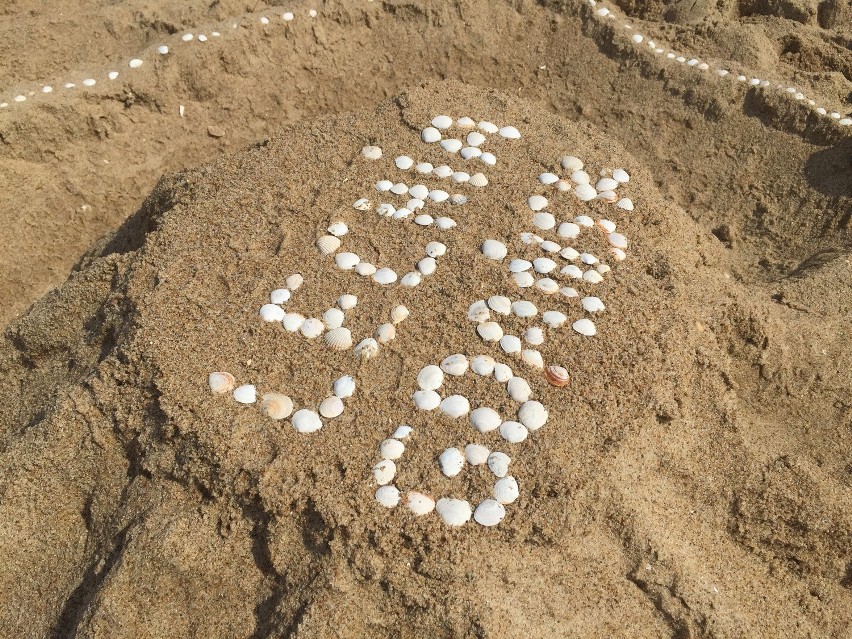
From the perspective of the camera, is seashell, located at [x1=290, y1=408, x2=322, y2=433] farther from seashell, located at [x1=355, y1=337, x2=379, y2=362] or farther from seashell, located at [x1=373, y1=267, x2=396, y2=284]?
seashell, located at [x1=373, y1=267, x2=396, y2=284]

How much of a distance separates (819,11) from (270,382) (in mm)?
5755

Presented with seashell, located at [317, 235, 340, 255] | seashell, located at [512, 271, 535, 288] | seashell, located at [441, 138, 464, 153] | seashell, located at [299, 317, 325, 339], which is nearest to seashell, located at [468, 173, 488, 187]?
seashell, located at [441, 138, 464, 153]

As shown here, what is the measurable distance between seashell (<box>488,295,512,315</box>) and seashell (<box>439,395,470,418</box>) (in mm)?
435

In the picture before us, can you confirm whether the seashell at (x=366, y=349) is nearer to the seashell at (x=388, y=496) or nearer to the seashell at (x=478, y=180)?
the seashell at (x=388, y=496)

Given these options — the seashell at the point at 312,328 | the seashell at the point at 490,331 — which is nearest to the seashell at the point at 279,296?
the seashell at the point at 312,328

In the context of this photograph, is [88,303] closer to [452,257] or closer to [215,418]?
[215,418]

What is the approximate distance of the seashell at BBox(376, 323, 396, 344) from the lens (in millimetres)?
2373

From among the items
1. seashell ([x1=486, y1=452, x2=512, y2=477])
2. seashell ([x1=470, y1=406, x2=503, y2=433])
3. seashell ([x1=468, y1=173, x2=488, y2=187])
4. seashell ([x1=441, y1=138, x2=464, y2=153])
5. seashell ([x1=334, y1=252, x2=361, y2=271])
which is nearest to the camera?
seashell ([x1=486, y1=452, x2=512, y2=477])

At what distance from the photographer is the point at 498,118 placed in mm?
3547

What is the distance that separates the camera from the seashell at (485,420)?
6.89ft

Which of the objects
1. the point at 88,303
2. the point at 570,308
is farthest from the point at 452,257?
the point at 88,303

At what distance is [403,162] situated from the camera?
3.16 meters

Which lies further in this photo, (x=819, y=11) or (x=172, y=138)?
(x=819, y=11)

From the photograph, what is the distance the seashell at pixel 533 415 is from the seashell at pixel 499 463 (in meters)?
0.15
